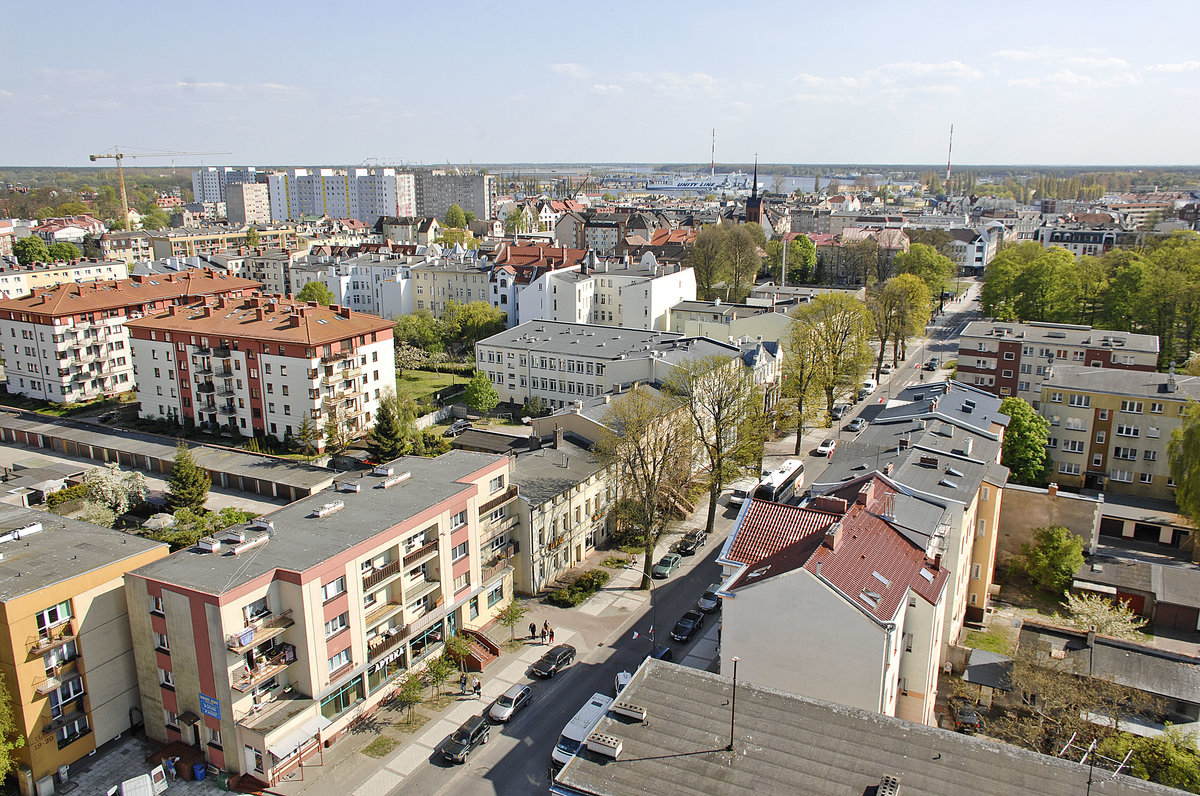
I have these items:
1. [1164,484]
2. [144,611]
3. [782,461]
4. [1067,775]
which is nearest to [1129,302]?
[1164,484]

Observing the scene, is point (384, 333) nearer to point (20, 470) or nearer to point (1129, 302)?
point (20, 470)

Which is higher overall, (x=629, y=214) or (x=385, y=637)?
(x=629, y=214)

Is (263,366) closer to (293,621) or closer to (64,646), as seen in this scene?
(64,646)

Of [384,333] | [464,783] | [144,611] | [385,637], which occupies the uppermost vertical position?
[384,333]


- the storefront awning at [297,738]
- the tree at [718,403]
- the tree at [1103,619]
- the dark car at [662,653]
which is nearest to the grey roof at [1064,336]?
the tree at [718,403]

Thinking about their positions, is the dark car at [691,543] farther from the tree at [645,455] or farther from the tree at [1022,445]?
the tree at [1022,445]

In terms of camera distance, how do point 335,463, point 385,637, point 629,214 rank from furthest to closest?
point 629,214 → point 335,463 → point 385,637
